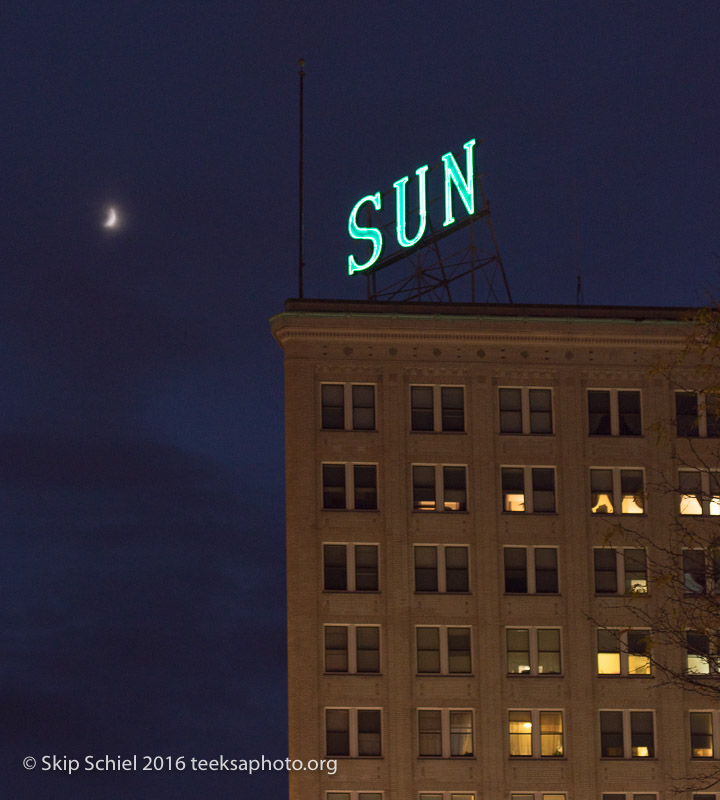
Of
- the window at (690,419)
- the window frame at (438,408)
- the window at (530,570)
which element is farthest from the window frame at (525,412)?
the window at (690,419)

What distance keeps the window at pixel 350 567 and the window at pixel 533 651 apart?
22.0ft

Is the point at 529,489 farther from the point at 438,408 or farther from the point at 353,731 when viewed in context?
the point at 353,731

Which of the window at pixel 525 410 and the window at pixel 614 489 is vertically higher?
the window at pixel 525 410

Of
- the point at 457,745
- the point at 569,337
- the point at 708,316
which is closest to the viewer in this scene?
the point at 708,316

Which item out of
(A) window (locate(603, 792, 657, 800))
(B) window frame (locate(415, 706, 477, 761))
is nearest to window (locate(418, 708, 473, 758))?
(B) window frame (locate(415, 706, 477, 761))

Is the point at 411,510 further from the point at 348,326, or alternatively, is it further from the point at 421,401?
the point at 348,326

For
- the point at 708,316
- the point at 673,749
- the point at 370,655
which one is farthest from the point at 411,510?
the point at 708,316

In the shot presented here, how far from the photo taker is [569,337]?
62875mm

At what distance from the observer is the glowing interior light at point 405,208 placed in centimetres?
6594

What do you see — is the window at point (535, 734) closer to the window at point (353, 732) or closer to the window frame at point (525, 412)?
the window at point (353, 732)

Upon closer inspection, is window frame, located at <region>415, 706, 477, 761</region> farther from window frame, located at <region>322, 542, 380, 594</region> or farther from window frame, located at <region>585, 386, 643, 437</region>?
window frame, located at <region>585, 386, 643, 437</region>

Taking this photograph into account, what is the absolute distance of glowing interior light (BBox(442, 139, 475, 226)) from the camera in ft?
213

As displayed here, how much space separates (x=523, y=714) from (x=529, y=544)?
7578mm

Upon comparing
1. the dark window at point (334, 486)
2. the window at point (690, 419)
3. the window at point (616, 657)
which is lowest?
the window at point (616, 657)
